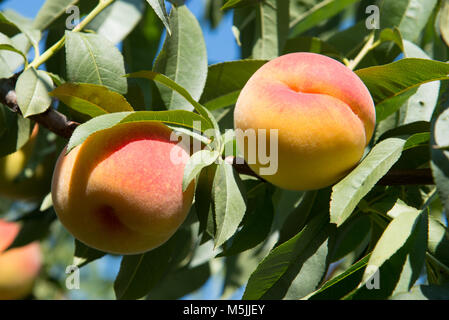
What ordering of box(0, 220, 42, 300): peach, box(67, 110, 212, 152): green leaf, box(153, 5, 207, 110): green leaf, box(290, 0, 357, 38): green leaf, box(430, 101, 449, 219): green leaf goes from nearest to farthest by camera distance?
Answer: box(430, 101, 449, 219): green leaf
box(67, 110, 212, 152): green leaf
box(153, 5, 207, 110): green leaf
box(290, 0, 357, 38): green leaf
box(0, 220, 42, 300): peach

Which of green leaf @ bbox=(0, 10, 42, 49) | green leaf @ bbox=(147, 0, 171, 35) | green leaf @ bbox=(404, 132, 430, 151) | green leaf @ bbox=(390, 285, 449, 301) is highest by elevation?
green leaf @ bbox=(147, 0, 171, 35)

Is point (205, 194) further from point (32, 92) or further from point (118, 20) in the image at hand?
point (118, 20)

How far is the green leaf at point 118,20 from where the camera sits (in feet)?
5.66

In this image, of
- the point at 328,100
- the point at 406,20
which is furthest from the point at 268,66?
the point at 406,20

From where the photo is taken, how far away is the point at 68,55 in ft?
4.27

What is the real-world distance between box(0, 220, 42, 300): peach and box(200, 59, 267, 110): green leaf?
1506mm

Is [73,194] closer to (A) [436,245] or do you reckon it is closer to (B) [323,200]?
(B) [323,200]

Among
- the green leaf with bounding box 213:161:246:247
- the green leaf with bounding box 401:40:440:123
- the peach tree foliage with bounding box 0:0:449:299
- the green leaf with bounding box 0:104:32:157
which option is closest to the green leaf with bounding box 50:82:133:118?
the peach tree foliage with bounding box 0:0:449:299

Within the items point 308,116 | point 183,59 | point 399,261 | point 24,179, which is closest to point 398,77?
point 308,116

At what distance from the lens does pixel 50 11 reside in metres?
1.58

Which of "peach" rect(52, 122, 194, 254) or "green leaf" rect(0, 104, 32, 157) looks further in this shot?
"green leaf" rect(0, 104, 32, 157)

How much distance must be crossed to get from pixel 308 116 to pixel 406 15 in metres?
0.79

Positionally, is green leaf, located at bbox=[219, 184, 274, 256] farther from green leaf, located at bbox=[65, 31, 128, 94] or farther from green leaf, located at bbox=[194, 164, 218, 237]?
green leaf, located at bbox=[65, 31, 128, 94]

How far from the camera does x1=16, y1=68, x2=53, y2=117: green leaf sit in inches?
47.7
